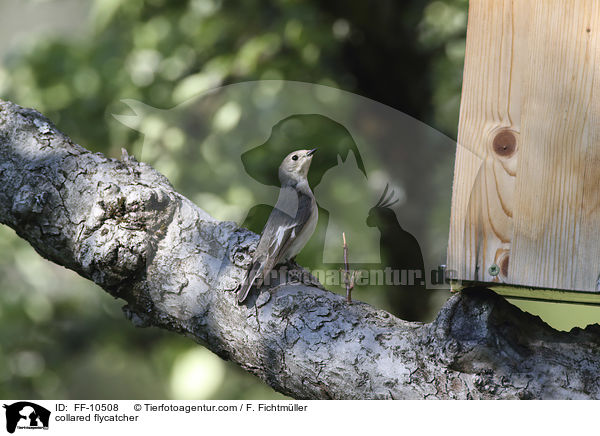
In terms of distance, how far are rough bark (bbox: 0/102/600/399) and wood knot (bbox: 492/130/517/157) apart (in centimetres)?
38

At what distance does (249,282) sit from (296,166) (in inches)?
16.2

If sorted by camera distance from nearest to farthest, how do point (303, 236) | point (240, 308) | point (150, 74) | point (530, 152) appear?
point (530, 152), point (240, 308), point (303, 236), point (150, 74)

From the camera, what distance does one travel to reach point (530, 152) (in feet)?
4.89

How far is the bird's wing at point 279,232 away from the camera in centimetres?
170

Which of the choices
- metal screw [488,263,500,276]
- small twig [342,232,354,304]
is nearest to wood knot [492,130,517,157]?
metal screw [488,263,500,276]

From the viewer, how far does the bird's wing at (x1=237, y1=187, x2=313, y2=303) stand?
1.70m

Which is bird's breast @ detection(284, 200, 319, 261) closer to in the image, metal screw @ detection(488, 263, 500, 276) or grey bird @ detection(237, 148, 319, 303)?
grey bird @ detection(237, 148, 319, 303)

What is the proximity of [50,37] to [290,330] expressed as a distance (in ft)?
9.15

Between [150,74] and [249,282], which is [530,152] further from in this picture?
[150,74]

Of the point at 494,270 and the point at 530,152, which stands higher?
the point at 530,152

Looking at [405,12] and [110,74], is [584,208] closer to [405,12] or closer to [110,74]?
[405,12]

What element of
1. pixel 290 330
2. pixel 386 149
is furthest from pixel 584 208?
pixel 386 149

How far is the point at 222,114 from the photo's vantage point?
8.23 ft
